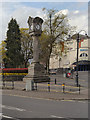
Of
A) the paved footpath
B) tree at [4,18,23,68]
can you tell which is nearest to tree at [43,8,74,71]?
tree at [4,18,23,68]

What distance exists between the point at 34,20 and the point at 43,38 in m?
17.2

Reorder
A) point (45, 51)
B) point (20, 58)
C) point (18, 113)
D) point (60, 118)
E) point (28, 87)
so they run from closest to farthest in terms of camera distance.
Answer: point (60, 118) < point (18, 113) < point (28, 87) < point (45, 51) < point (20, 58)

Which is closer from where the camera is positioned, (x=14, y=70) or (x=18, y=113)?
(x=18, y=113)

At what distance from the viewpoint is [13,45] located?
5994 centimetres

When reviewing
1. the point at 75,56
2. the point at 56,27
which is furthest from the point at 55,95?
the point at 75,56

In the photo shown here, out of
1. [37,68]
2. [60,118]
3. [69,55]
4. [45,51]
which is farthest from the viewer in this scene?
[69,55]

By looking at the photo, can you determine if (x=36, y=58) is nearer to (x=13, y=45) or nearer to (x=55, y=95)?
(x=55, y=95)

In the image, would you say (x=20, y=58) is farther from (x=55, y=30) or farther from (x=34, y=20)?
(x=34, y=20)

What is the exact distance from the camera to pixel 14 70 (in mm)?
37969

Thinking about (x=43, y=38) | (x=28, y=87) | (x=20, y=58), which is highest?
(x=43, y=38)

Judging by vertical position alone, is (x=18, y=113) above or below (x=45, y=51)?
below

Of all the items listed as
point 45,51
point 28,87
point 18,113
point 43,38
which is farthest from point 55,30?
point 18,113

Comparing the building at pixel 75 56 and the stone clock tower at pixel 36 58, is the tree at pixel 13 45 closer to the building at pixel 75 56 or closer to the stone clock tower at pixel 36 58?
the building at pixel 75 56

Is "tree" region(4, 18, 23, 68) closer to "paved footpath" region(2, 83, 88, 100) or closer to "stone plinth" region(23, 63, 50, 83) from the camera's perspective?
"stone plinth" region(23, 63, 50, 83)
